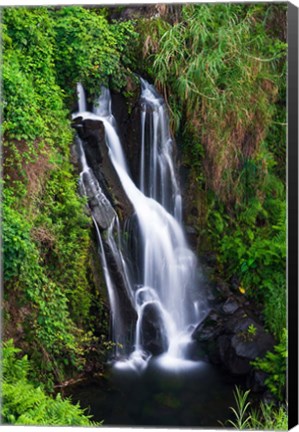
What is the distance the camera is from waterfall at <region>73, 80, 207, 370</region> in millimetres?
5738

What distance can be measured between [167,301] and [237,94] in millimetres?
1609

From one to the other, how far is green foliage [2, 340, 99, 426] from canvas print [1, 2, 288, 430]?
16 mm

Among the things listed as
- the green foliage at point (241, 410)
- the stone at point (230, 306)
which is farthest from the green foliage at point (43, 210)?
the green foliage at point (241, 410)

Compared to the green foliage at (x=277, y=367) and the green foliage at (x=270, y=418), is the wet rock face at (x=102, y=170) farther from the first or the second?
the green foliage at (x=270, y=418)

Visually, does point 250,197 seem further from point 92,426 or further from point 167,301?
point 92,426

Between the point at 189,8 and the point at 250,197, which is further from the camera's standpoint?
the point at 250,197

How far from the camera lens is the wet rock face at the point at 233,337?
18.4 ft

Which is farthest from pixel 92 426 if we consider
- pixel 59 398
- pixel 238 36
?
pixel 238 36

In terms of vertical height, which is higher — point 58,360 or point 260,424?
point 58,360

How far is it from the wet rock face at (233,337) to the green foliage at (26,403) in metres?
1.02

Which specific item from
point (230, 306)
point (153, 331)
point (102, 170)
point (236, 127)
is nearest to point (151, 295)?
point (153, 331)

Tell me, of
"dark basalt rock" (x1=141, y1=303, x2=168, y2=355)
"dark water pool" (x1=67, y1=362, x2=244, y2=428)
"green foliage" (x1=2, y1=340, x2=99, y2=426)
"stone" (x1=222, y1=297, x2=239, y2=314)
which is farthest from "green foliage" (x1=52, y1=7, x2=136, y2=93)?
"dark water pool" (x1=67, y1=362, x2=244, y2=428)

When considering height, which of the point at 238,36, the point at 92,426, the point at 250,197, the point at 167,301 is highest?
the point at 238,36

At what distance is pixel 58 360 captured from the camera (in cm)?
565
